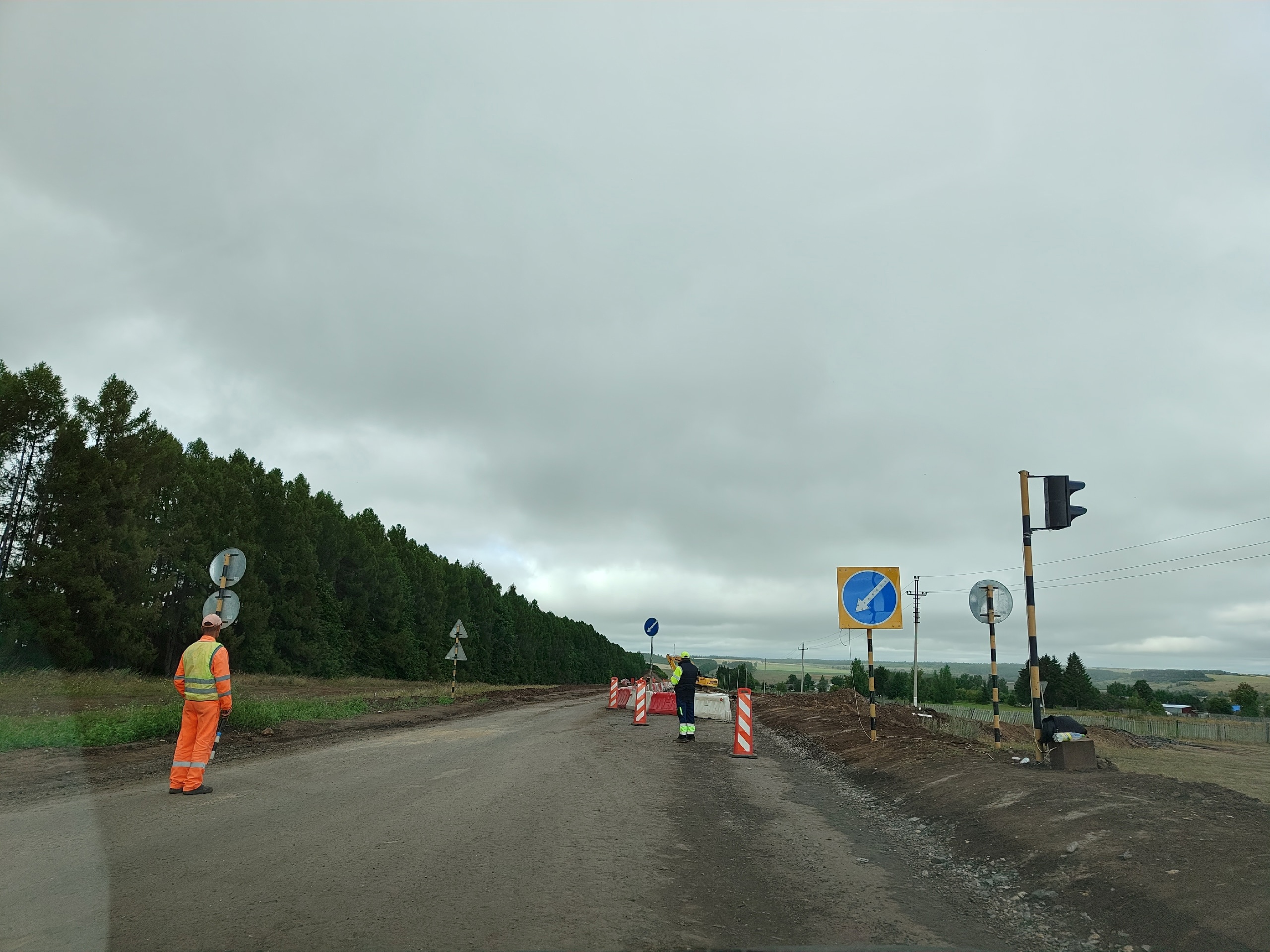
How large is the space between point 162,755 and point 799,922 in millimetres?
11443

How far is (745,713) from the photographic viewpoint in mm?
15930

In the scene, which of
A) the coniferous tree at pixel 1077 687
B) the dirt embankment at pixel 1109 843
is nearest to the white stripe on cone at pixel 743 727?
the dirt embankment at pixel 1109 843

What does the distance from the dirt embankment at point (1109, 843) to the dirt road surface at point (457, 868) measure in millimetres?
726

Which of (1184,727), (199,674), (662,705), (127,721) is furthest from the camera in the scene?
(1184,727)

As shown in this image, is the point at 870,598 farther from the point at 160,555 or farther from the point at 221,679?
the point at 160,555

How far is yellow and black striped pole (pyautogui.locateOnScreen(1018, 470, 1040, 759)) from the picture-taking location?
476 inches

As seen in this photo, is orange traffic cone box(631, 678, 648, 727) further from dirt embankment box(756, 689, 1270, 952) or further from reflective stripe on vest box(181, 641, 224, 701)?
reflective stripe on vest box(181, 641, 224, 701)

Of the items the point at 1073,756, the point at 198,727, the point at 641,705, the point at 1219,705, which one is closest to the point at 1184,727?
the point at 1219,705

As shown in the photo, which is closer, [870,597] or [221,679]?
[221,679]

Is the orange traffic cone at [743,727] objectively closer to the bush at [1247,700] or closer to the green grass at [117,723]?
the green grass at [117,723]

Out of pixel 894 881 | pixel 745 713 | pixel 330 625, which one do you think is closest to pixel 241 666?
pixel 330 625

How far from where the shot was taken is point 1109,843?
6895mm

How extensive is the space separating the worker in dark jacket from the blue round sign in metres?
4.68

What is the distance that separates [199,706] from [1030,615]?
37.9 ft
